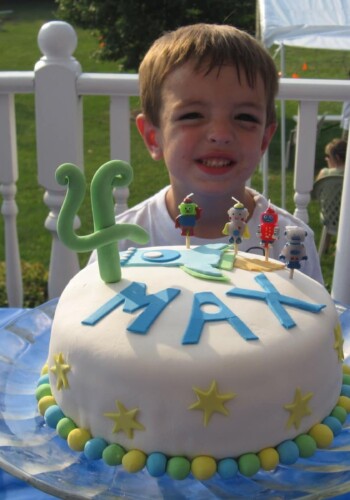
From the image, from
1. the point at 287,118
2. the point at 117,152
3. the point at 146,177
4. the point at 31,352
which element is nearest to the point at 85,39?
the point at 287,118

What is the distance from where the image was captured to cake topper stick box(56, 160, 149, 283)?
3.58 ft

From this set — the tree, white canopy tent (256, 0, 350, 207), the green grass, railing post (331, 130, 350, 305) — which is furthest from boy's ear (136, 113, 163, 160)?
the tree

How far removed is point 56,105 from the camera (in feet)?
6.40

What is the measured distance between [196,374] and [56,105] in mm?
1180

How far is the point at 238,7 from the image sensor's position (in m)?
7.21

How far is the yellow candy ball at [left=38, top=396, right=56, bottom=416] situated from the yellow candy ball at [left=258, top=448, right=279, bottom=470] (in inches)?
13.4

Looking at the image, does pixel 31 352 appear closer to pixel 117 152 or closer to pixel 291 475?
pixel 291 475

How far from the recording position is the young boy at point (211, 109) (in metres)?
1.54

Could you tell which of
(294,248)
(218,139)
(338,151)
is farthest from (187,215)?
(338,151)

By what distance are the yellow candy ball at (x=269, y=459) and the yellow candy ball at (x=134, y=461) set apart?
0.16 meters

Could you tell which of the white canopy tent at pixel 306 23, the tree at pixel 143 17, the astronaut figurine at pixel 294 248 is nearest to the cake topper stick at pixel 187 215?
the astronaut figurine at pixel 294 248

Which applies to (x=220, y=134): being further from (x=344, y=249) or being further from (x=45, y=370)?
(x=344, y=249)

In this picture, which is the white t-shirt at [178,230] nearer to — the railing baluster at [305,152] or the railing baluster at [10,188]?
the railing baluster at [305,152]

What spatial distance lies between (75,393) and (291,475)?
1.08 ft
